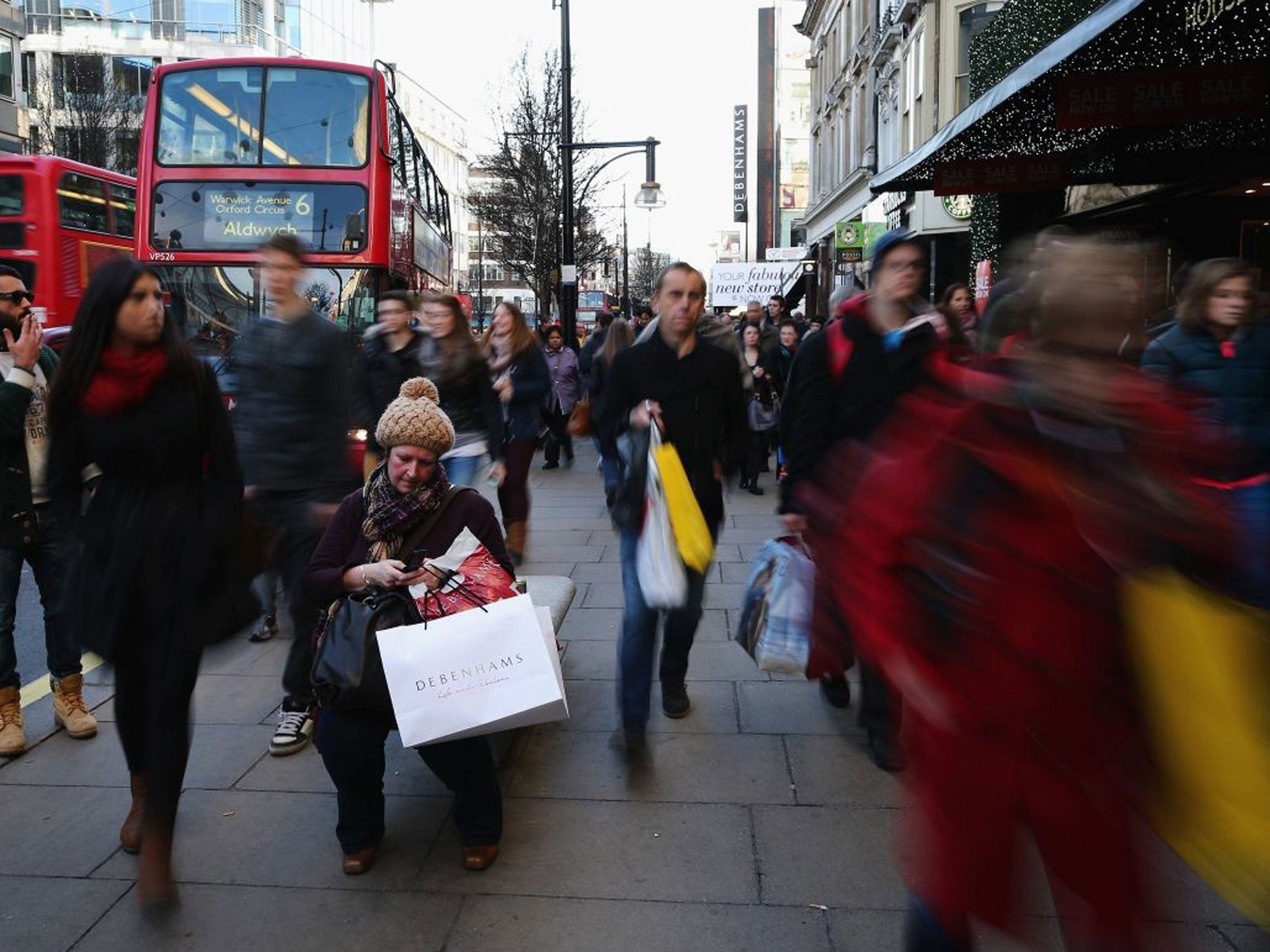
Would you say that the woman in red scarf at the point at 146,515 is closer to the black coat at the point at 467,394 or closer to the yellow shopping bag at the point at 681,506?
the yellow shopping bag at the point at 681,506

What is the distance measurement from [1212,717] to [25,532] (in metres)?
4.04

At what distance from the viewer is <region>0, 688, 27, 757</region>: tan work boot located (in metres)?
4.21

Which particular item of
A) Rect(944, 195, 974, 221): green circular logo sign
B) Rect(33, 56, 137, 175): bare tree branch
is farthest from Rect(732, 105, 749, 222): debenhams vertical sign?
Rect(944, 195, 974, 221): green circular logo sign

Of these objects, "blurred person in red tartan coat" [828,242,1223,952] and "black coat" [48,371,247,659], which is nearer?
"blurred person in red tartan coat" [828,242,1223,952]

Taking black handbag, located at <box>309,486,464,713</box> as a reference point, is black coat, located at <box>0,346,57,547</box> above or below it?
above

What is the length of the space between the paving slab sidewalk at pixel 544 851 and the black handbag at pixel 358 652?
1.78ft

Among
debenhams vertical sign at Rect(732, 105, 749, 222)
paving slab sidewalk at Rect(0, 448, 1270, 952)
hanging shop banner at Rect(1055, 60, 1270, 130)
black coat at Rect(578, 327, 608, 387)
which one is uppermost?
debenhams vertical sign at Rect(732, 105, 749, 222)

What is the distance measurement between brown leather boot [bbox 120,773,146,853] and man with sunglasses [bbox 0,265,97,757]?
2.91ft

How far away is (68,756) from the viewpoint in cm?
424

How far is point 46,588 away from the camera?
14.5 feet

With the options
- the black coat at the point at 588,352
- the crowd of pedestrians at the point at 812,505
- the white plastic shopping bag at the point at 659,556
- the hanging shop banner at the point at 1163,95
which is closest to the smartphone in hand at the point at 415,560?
the crowd of pedestrians at the point at 812,505

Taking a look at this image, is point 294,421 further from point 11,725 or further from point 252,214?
point 252,214

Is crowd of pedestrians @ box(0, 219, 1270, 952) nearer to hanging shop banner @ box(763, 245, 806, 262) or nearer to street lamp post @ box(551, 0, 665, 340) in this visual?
street lamp post @ box(551, 0, 665, 340)

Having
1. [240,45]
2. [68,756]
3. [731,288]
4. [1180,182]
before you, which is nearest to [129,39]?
[240,45]
